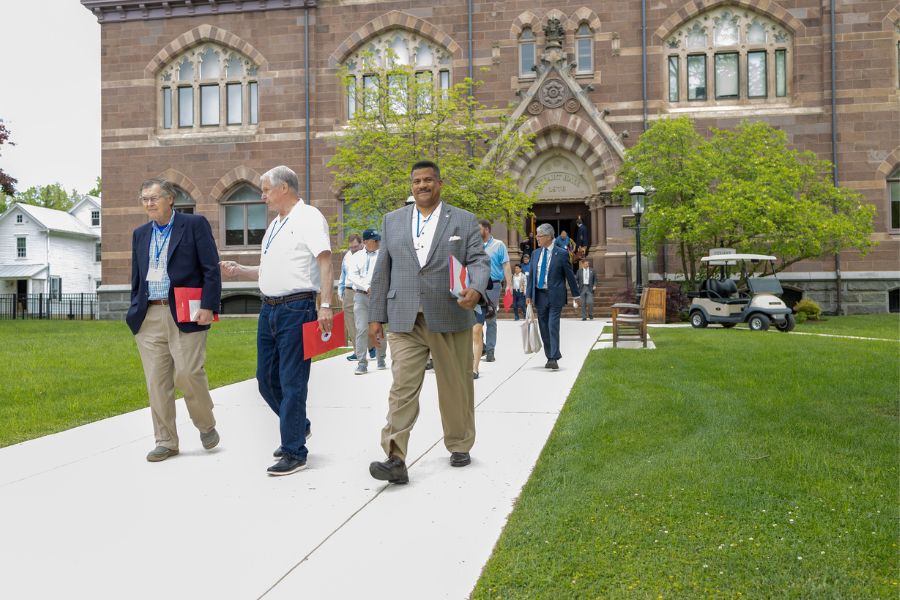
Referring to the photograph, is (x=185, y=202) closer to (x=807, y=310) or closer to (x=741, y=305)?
(x=741, y=305)

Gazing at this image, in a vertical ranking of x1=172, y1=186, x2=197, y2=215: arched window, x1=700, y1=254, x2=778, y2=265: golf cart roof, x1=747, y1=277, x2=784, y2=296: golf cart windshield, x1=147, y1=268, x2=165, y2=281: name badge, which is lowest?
x1=147, y1=268, x2=165, y2=281: name badge

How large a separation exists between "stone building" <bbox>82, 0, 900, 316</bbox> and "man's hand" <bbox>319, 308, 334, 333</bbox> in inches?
854

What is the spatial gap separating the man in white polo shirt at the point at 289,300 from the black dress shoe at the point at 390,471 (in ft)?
2.38

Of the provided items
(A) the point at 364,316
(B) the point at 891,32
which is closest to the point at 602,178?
(B) the point at 891,32

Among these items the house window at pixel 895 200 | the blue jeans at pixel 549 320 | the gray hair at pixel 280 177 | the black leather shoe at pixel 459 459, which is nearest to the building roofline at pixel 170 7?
the house window at pixel 895 200

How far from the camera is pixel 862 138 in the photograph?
25938 millimetres

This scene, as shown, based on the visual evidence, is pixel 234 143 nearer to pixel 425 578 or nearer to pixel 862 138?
pixel 862 138

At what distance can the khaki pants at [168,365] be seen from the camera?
225 inches

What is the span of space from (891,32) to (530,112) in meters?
12.1

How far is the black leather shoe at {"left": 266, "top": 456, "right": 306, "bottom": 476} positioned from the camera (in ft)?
17.5

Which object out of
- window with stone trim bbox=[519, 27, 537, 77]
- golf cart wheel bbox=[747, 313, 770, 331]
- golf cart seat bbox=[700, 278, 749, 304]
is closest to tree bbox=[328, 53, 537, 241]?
window with stone trim bbox=[519, 27, 537, 77]

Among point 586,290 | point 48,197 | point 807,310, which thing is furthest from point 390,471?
point 48,197

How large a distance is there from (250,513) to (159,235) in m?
2.43

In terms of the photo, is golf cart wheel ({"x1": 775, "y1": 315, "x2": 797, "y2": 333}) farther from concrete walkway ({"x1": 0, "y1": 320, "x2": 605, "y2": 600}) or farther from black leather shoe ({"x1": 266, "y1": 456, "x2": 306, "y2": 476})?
black leather shoe ({"x1": 266, "y1": 456, "x2": 306, "y2": 476})
